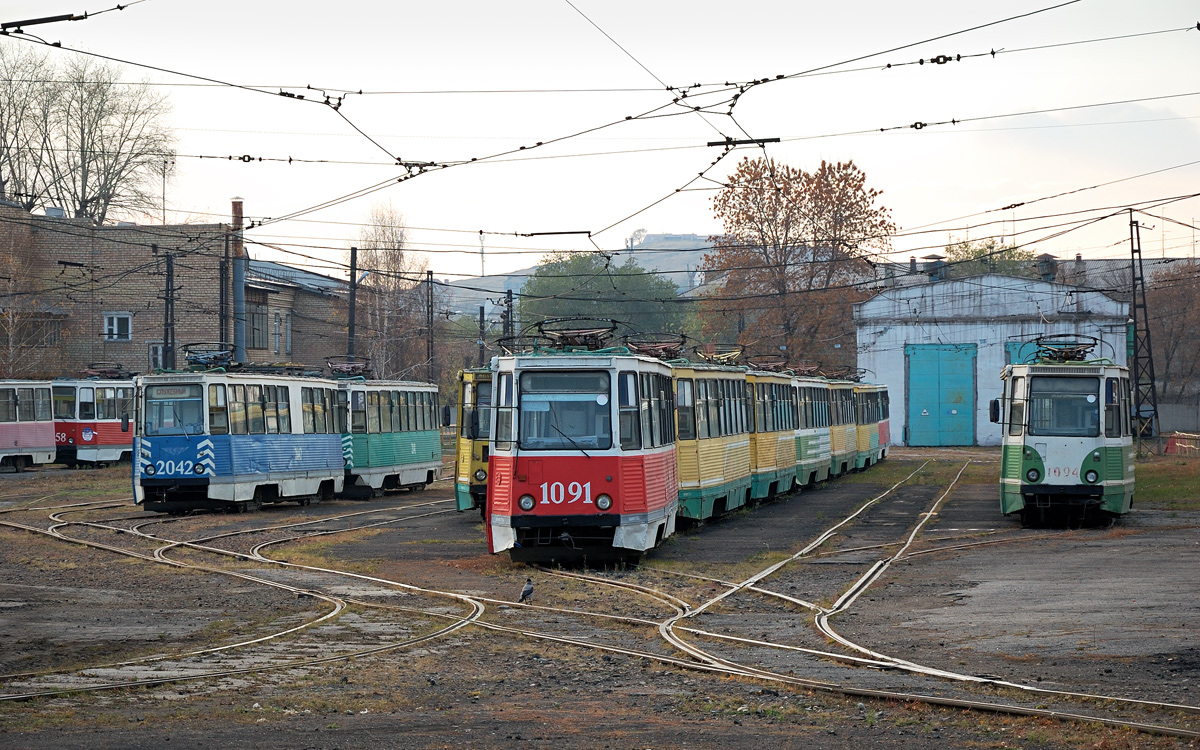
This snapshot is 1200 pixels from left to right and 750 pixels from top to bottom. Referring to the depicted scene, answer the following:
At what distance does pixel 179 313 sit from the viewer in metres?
57.0

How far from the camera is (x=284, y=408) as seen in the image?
2856cm

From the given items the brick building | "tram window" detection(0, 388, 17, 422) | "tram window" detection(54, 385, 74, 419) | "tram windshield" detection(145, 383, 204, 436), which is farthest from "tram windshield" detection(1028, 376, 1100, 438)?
the brick building

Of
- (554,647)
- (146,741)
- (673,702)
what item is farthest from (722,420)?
(146,741)

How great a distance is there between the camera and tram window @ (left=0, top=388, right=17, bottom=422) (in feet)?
139

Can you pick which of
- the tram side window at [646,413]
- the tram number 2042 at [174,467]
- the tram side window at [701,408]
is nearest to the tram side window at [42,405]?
the tram number 2042 at [174,467]

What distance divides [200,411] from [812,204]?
39.6 metres

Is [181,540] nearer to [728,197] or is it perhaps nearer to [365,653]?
[365,653]

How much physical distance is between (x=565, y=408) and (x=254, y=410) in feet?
41.4

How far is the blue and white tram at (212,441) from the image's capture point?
25.5 metres

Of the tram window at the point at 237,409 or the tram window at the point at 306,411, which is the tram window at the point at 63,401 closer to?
the tram window at the point at 306,411

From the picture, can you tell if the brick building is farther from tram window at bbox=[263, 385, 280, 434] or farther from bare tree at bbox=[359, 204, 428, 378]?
tram window at bbox=[263, 385, 280, 434]

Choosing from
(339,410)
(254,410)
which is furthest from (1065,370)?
(339,410)

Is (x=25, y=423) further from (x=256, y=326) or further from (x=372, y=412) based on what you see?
(x=256, y=326)

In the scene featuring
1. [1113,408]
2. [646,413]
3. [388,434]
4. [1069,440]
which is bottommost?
[1069,440]
